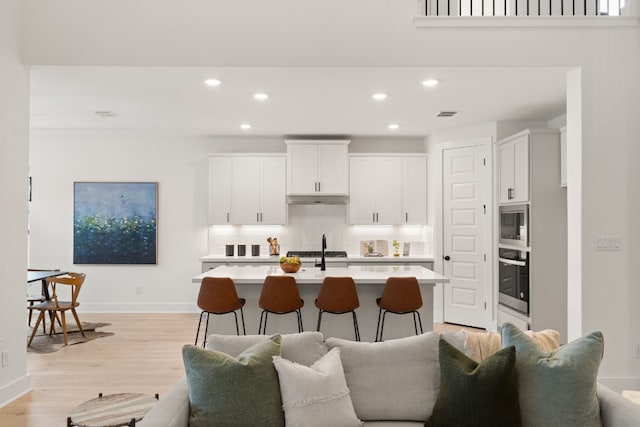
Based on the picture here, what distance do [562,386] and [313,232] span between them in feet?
18.8

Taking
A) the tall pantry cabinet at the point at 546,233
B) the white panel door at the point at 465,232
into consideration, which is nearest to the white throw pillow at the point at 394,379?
the tall pantry cabinet at the point at 546,233

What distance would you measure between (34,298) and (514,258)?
6023mm

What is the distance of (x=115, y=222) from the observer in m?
7.58

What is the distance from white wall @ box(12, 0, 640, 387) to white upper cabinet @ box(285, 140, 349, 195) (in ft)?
10.2

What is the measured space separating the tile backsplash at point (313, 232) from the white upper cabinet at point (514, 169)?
1.88 meters

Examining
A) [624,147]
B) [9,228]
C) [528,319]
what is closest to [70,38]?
[9,228]

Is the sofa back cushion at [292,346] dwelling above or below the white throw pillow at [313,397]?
above

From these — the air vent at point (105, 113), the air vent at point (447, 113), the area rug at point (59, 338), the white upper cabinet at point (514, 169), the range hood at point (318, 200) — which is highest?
the air vent at point (105, 113)

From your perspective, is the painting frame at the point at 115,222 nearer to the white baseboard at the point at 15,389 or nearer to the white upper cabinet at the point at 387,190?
the white upper cabinet at the point at 387,190

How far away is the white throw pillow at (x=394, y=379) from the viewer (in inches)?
92.1

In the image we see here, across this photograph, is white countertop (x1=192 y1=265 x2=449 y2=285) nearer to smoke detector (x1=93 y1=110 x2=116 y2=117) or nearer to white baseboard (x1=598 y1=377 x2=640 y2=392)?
white baseboard (x1=598 y1=377 x2=640 y2=392)

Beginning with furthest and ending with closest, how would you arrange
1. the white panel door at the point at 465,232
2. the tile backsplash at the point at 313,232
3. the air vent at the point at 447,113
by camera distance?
the tile backsplash at the point at 313,232 < the white panel door at the point at 465,232 < the air vent at the point at 447,113

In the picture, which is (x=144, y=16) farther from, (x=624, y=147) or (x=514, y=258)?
(x=514, y=258)

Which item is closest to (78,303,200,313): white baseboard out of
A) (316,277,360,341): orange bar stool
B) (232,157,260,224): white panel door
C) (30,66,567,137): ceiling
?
(232,157,260,224): white panel door
